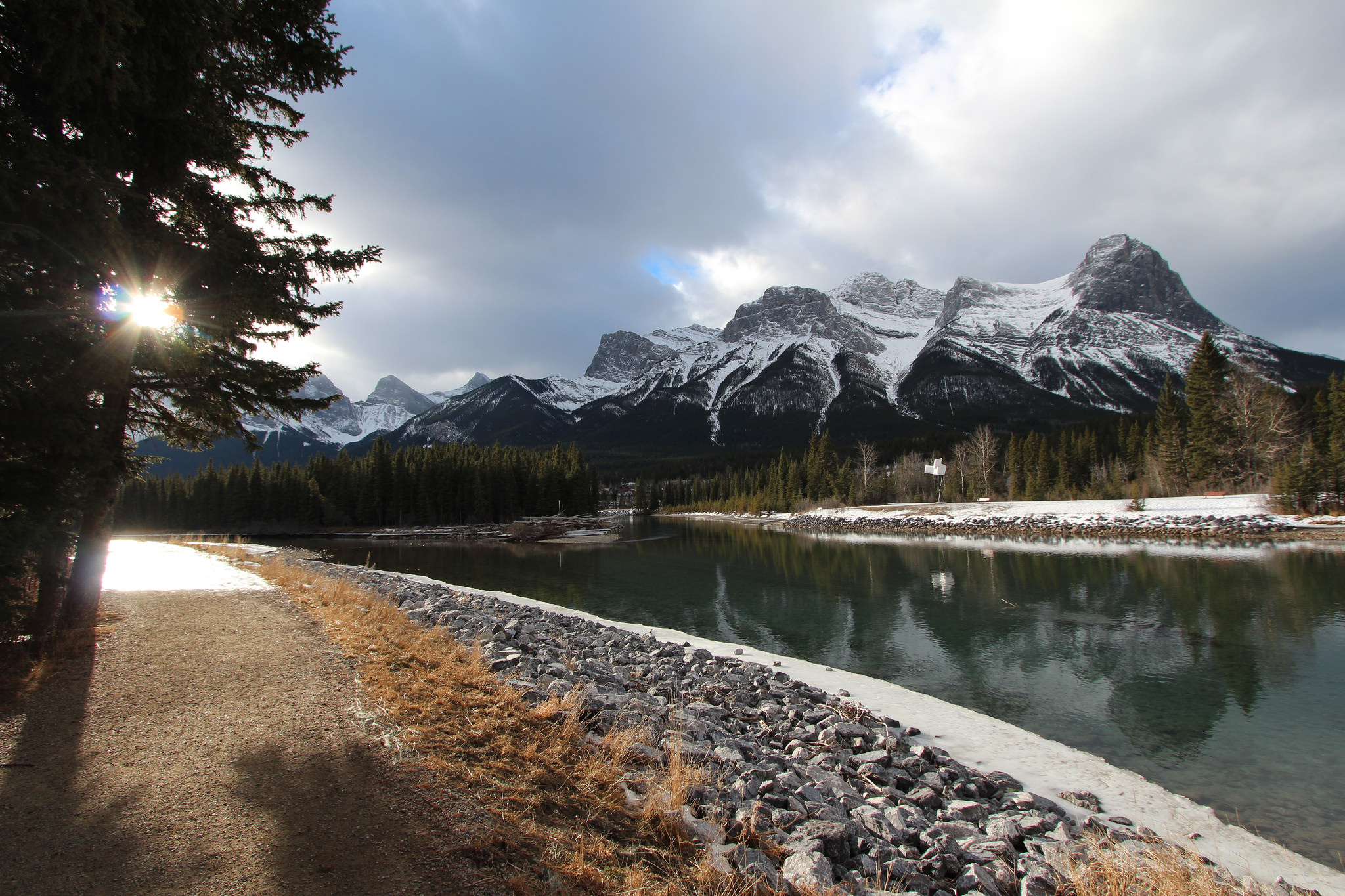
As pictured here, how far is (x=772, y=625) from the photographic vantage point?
20.6 meters

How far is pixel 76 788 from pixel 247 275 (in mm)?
7457

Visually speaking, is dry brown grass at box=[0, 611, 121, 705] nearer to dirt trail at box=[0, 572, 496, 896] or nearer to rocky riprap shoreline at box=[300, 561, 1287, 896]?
dirt trail at box=[0, 572, 496, 896]

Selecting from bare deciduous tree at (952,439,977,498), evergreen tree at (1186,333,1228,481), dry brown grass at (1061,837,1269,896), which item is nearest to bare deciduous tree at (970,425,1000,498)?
bare deciduous tree at (952,439,977,498)

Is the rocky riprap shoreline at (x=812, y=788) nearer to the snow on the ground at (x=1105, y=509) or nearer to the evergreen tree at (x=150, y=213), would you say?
the evergreen tree at (x=150, y=213)

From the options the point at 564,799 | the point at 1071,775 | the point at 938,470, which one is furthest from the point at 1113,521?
the point at 564,799

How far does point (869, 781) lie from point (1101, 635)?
14454 millimetres

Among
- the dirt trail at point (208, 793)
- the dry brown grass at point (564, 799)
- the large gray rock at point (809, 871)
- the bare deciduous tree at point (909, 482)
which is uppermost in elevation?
the bare deciduous tree at point (909, 482)

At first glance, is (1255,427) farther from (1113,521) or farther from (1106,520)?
(1113,521)

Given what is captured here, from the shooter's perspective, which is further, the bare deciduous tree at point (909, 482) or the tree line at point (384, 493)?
the bare deciduous tree at point (909, 482)

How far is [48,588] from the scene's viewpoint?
881cm

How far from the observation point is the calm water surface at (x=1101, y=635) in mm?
9453

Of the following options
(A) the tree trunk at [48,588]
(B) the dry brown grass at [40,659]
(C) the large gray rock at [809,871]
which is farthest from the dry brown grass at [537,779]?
(A) the tree trunk at [48,588]

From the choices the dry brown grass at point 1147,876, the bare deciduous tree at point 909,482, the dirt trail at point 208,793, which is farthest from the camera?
the bare deciduous tree at point 909,482

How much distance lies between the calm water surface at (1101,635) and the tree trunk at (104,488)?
49.3 feet
